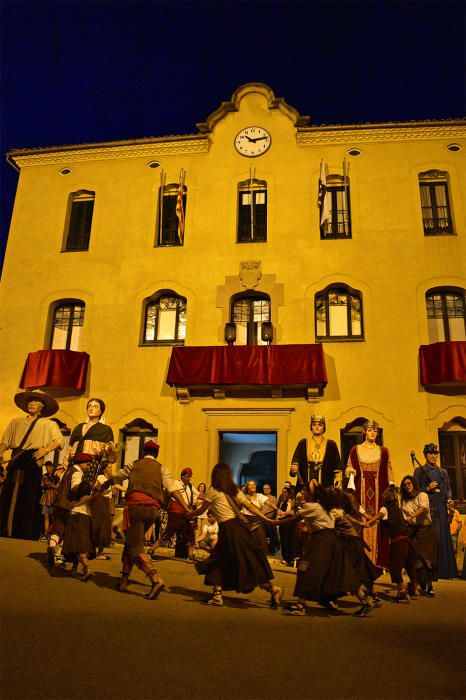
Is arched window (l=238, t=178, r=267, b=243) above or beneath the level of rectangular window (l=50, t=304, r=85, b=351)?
above

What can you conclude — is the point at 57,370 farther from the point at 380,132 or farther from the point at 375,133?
the point at 380,132

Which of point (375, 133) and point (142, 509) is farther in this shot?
point (375, 133)

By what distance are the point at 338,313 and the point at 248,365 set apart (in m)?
3.50

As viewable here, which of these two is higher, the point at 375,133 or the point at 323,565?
the point at 375,133

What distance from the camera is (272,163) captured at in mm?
19188

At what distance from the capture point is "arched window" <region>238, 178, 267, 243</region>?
18562mm

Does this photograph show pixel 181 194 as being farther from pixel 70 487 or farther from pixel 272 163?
pixel 70 487

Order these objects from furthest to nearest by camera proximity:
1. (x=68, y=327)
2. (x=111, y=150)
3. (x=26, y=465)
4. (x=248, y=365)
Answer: (x=111, y=150)
(x=68, y=327)
(x=248, y=365)
(x=26, y=465)

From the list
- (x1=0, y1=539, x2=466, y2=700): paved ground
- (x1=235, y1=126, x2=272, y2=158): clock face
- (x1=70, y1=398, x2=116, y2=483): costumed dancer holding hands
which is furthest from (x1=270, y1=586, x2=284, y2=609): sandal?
(x1=235, y1=126, x2=272, y2=158): clock face

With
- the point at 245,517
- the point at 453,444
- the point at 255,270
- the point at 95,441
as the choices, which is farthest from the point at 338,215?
the point at 245,517

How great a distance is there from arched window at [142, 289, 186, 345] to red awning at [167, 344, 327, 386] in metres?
1.44

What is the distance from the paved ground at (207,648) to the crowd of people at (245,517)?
42cm

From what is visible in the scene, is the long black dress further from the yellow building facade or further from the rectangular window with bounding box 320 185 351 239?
the rectangular window with bounding box 320 185 351 239

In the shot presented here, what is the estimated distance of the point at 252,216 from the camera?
1852 centimetres
